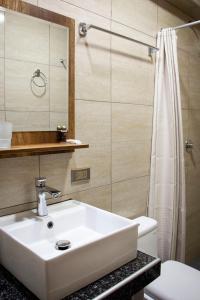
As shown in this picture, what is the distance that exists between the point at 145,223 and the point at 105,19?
131 cm

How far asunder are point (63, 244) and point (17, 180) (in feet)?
1.27

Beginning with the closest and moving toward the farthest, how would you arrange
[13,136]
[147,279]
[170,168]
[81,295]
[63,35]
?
[81,295], [147,279], [13,136], [63,35], [170,168]

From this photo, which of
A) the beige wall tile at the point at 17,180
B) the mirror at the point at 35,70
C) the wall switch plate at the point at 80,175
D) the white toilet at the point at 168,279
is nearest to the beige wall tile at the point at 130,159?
the wall switch plate at the point at 80,175

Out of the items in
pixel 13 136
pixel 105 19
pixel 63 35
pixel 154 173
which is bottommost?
pixel 154 173

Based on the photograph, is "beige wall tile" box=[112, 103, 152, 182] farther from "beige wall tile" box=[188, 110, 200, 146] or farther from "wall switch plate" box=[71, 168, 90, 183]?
"beige wall tile" box=[188, 110, 200, 146]

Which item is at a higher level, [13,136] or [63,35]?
[63,35]

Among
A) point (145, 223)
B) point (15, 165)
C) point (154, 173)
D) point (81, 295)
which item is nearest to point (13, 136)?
point (15, 165)

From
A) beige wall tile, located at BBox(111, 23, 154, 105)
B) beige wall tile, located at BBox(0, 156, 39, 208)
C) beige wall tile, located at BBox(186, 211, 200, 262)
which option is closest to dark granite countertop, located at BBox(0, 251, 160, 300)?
beige wall tile, located at BBox(0, 156, 39, 208)

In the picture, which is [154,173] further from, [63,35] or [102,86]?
[63,35]

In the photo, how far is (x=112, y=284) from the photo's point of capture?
0.92 m

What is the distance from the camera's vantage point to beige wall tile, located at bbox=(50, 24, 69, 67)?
131cm

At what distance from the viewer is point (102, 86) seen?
1.58m

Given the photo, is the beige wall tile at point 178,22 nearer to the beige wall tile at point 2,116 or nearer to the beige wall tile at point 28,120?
the beige wall tile at point 28,120

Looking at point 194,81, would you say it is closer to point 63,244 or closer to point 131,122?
point 131,122
